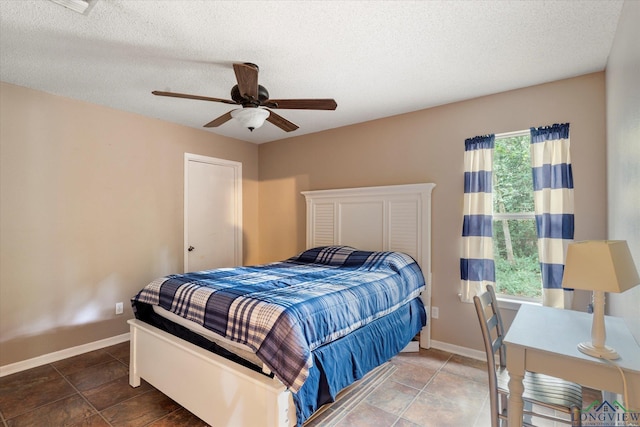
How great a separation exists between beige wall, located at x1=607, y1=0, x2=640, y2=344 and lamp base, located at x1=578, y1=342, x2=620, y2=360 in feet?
0.77

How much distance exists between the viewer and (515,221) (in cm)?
281

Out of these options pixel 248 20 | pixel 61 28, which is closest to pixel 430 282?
pixel 248 20

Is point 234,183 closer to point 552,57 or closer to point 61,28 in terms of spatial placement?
point 61,28

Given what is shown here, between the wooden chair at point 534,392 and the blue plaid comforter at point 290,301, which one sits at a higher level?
the blue plaid comforter at point 290,301

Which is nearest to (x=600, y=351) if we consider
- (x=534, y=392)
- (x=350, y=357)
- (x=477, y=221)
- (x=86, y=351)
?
(x=534, y=392)

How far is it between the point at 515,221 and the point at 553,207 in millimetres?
355

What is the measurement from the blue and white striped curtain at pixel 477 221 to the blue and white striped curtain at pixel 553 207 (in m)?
0.36

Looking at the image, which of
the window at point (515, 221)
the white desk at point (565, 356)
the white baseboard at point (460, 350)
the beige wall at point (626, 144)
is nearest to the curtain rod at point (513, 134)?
the window at point (515, 221)

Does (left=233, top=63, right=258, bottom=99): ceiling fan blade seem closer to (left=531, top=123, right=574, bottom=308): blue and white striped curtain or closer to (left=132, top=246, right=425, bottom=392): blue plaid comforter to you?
(left=132, top=246, right=425, bottom=392): blue plaid comforter

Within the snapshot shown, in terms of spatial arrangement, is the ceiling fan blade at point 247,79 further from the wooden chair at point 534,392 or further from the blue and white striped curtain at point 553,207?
the blue and white striped curtain at point 553,207

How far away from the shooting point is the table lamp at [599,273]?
3.69 ft

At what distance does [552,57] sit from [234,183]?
3682 millimetres

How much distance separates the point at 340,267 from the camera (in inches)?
124

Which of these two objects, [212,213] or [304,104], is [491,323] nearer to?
[304,104]
